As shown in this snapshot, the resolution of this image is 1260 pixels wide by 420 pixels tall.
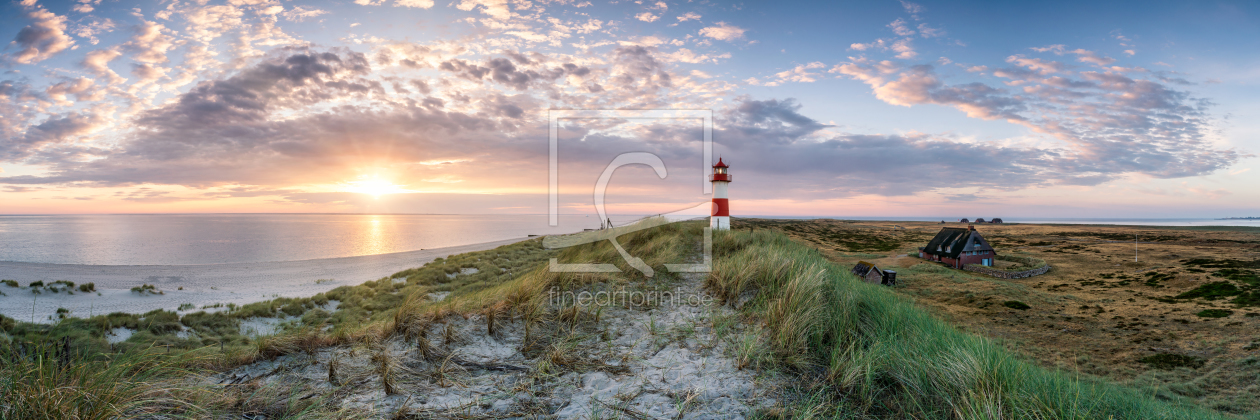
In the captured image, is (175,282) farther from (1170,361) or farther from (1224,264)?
(1224,264)

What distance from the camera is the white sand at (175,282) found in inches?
712

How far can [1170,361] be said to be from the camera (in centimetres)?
1593

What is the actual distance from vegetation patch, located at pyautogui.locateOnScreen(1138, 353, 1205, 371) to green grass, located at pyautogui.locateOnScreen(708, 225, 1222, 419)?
1827 centimetres

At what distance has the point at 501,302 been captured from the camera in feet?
19.7

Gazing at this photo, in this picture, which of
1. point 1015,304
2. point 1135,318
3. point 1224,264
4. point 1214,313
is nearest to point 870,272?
point 1015,304

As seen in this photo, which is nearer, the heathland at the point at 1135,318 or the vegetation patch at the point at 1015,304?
the heathland at the point at 1135,318

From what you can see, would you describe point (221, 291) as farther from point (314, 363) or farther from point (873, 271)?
point (873, 271)

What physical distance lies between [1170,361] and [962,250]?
3054cm

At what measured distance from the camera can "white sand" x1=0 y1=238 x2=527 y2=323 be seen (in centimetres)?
1809

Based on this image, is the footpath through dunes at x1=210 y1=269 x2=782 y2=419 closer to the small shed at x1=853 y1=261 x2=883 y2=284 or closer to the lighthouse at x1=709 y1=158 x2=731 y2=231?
the lighthouse at x1=709 y1=158 x2=731 y2=231

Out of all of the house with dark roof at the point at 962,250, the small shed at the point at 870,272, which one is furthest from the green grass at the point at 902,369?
the house with dark roof at the point at 962,250

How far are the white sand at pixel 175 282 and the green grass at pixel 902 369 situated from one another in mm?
19314

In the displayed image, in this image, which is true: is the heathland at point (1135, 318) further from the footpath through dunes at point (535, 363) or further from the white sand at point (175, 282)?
the white sand at point (175, 282)

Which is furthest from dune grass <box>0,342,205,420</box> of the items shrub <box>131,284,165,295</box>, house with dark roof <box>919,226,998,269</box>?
house with dark roof <box>919,226,998,269</box>
